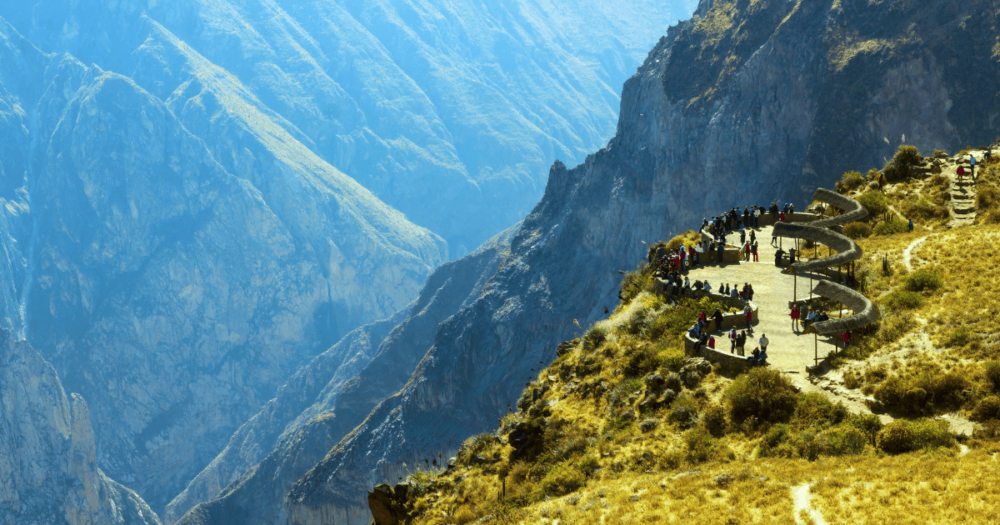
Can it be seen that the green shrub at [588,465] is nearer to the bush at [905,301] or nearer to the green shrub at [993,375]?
the green shrub at [993,375]

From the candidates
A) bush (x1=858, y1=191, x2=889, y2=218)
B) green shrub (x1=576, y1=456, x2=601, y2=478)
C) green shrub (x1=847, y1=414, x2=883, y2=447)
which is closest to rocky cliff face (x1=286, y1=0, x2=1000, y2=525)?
bush (x1=858, y1=191, x2=889, y2=218)

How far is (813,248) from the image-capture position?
153 feet

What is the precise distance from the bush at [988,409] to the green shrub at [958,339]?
4.56 metres

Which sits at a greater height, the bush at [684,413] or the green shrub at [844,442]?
the bush at [684,413]

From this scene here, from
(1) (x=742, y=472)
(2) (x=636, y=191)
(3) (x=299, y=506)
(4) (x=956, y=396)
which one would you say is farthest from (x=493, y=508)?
(2) (x=636, y=191)

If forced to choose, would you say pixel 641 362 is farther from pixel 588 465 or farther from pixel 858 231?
pixel 858 231

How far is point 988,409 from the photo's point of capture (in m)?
24.9

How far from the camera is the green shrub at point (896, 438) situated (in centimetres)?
2470

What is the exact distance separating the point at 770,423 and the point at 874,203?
87.8 feet

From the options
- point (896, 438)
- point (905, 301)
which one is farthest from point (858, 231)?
point (896, 438)

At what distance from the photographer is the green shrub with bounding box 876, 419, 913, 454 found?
2470 cm

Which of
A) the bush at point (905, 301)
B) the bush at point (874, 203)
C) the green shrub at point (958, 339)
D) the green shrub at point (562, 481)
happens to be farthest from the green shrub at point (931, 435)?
the bush at point (874, 203)

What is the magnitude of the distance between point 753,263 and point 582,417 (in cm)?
1749

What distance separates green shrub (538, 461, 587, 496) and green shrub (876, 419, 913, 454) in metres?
9.63
